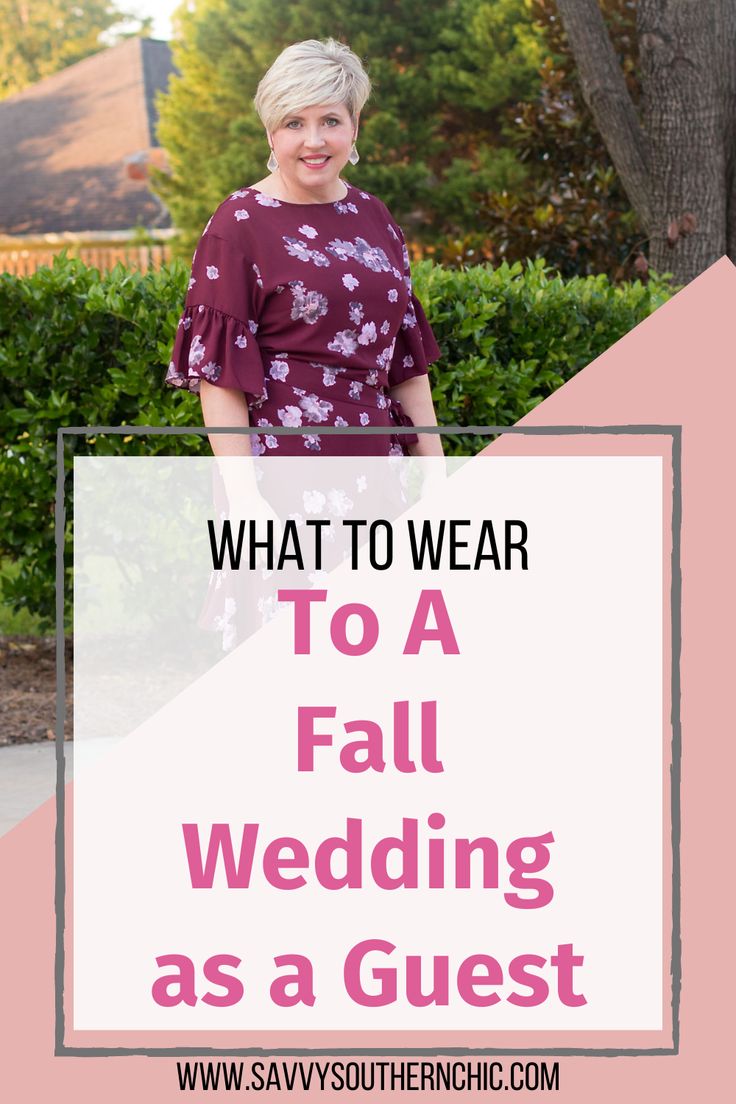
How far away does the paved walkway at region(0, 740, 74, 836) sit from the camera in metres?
4.44

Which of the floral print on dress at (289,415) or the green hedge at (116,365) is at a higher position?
the green hedge at (116,365)

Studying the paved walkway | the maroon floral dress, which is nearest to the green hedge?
the paved walkway

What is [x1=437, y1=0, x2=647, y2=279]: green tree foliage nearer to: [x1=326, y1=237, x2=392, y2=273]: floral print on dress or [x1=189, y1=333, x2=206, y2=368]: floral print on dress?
[x1=326, y1=237, x2=392, y2=273]: floral print on dress

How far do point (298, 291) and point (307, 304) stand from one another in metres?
0.03

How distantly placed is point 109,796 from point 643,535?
3.10ft

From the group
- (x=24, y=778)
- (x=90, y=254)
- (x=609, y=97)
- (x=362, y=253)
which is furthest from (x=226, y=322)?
(x=90, y=254)

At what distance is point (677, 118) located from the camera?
796 centimetres

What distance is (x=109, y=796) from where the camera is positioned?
230 cm

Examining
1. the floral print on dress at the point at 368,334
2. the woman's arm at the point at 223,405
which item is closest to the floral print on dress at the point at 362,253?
the floral print on dress at the point at 368,334

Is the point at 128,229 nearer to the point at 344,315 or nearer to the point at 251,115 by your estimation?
the point at 251,115

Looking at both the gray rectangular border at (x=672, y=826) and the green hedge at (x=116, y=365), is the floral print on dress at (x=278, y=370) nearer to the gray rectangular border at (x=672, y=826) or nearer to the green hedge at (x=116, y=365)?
the gray rectangular border at (x=672, y=826)

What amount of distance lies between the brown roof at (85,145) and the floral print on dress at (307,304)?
2470 centimetres

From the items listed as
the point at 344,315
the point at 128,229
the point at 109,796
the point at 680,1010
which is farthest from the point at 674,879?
the point at 128,229

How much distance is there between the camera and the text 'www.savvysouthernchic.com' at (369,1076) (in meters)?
2.22
